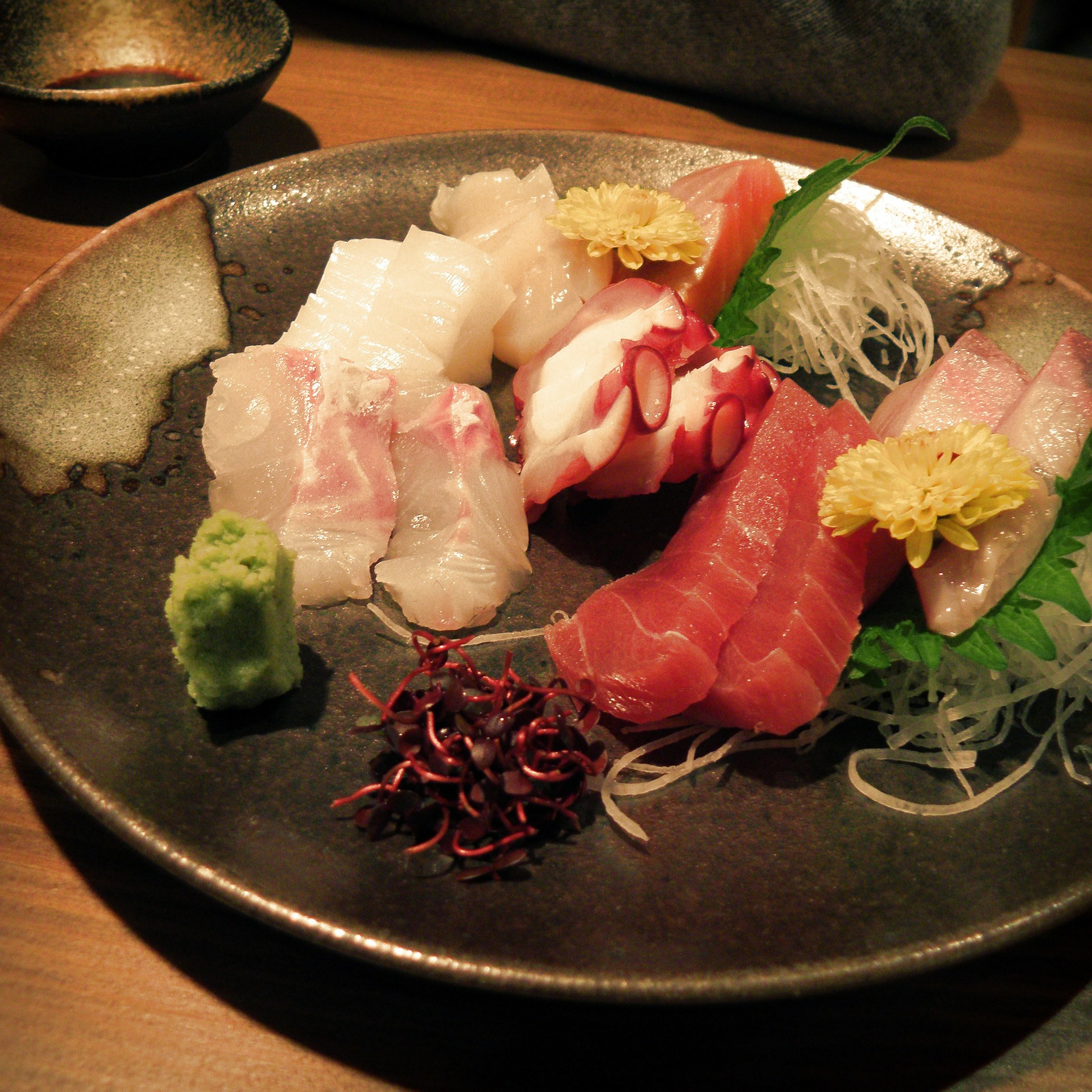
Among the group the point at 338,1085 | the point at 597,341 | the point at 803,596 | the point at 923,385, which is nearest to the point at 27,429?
the point at 597,341

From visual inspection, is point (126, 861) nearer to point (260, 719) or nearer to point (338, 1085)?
point (260, 719)

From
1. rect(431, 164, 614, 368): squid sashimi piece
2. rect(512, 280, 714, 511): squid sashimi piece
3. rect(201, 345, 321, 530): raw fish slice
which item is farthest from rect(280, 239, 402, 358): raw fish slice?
rect(512, 280, 714, 511): squid sashimi piece

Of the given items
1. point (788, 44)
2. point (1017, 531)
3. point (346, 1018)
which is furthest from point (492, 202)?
point (346, 1018)

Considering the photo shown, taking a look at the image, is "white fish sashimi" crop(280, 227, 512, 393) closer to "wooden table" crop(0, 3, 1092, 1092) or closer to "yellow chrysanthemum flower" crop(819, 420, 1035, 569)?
"yellow chrysanthemum flower" crop(819, 420, 1035, 569)

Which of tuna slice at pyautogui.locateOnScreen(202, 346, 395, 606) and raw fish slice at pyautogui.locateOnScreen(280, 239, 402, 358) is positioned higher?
raw fish slice at pyautogui.locateOnScreen(280, 239, 402, 358)

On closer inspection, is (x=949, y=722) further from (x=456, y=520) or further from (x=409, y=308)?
(x=409, y=308)

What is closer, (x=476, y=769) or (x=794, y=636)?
(x=476, y=769)

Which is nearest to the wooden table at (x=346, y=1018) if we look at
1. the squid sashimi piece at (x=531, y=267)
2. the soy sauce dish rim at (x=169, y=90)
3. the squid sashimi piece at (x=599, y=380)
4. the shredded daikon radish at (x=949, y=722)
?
the shredded daikon radish at (x=949, y=722)
